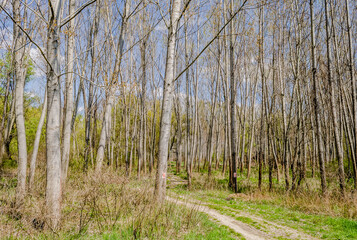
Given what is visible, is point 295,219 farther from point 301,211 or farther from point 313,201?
point 313,201

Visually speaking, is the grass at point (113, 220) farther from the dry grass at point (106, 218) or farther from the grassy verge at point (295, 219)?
the grassy verge at point (295, 219)

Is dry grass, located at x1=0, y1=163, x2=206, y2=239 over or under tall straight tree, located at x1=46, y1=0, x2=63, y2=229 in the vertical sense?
under

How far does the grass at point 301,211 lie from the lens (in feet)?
18.1

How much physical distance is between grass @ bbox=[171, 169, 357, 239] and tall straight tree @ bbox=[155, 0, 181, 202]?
2.29 m

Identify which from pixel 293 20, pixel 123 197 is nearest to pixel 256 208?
pixel 123 197

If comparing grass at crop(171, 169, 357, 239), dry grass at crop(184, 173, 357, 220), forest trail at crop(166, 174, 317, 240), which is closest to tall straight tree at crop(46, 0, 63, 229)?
forest trail at crop(166, 174, 317, 240)

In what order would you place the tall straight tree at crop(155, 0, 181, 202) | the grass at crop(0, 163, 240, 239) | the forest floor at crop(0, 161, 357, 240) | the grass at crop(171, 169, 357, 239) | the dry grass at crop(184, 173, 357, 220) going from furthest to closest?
the dry grass at crop(184, 173, 357, 220), the tall straight tree at crop(155, 0, 181, 202), the grass at crop(171, 169, 357, 239), the forest floor at crop(0, 161, 357, 240), the grass at crop(0, 163, 240, 239)

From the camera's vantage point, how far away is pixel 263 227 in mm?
5570

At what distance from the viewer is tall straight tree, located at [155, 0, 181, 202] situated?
234 inches

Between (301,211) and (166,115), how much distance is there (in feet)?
18.0

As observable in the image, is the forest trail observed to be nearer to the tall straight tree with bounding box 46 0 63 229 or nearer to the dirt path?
the dirt path

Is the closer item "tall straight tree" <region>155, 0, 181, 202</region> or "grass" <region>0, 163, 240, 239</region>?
"grass" <region>0, 163, 240, 239</region>

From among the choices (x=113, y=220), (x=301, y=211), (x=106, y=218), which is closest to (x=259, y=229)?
(x=301, y=211)

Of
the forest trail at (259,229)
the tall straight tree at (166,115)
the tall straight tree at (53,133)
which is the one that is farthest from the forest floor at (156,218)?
the tall straight tree at (166,115)
